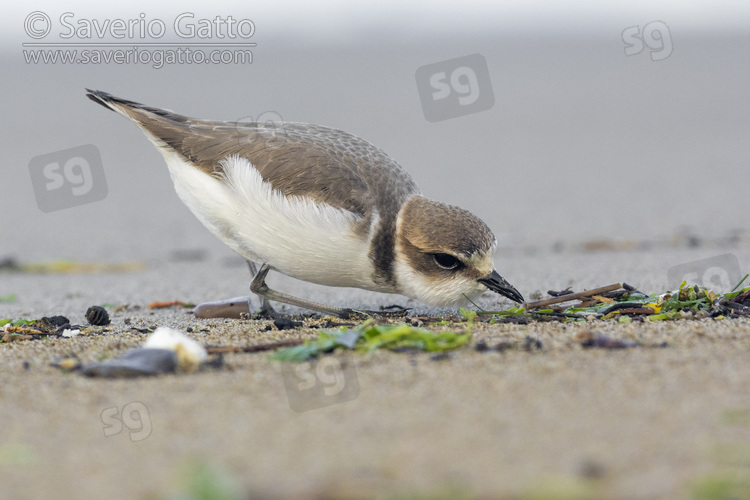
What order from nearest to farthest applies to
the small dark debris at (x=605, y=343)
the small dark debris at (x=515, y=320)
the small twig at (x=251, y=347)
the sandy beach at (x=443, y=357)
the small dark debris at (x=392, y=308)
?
the sandy beach at (x=443, y=357) < the small dark debris at (x=605, y=343) < the small twig at (x=251, y=347) < the small dark debris at (x=515, y=320) < the small dark debris at (x=392, y=308)

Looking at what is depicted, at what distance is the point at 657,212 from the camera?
9.13m

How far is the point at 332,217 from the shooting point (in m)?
4.68

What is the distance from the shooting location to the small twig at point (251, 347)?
3.52m

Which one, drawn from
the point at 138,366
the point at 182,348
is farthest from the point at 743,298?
the point at 138,366

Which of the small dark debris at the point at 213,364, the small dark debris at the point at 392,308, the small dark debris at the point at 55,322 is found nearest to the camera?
the small dark debris at the point at 213,364

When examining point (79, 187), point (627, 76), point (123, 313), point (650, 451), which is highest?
point (627, 76)

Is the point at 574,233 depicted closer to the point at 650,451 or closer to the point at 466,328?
the point at 466,328

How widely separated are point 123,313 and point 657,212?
6.05 metres

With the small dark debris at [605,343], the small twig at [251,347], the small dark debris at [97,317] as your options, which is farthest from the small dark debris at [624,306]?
the small dark debris at [97,317]

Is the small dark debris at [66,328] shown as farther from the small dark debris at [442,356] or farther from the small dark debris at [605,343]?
the small dark debris at [605,343]

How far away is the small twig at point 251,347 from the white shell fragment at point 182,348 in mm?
75

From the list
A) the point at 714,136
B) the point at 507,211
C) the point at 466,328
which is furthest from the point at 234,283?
the point at 714,136

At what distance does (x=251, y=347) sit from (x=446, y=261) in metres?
1.50

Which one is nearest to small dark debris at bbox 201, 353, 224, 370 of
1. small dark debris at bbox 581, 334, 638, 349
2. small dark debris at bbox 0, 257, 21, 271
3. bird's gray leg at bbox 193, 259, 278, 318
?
small dark debris at bbox 581, 334, 638, 349
